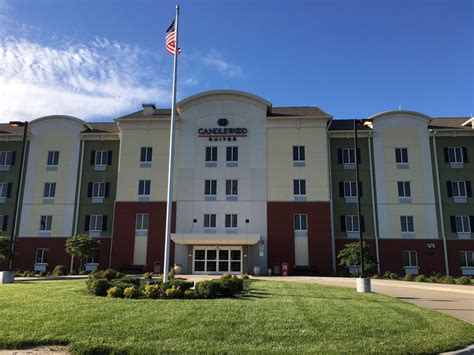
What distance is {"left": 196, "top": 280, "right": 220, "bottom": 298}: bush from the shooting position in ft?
48.5

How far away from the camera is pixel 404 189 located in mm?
38406

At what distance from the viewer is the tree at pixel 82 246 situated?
115 ft

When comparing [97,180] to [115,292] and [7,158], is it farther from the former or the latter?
[115,292]

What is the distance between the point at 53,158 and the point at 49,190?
327cm

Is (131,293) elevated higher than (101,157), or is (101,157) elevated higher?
(101,157)

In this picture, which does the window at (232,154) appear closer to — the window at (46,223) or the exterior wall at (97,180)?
the exterior wall at (97,180)

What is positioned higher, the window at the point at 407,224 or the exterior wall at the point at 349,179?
the exterior wall at the point at 349,179

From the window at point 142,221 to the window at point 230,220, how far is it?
290 inches

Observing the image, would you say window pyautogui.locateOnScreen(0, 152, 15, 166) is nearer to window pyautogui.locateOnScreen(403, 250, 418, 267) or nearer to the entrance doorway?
the entrance doorway

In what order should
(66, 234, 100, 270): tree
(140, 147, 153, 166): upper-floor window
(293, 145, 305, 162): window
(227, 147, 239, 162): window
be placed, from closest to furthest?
(66, 234, 100, 270): tree, (293, 145, 305, 162): window, (227, 147, 239, 162): window, (140, 147, 153, 166): upper-floor window

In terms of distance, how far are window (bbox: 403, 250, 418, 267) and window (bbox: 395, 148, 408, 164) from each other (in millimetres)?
8400

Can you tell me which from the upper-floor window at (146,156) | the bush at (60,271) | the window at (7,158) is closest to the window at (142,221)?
the upper-floor window at (146,156)

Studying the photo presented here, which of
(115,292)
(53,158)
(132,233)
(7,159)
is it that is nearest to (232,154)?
(132,233)

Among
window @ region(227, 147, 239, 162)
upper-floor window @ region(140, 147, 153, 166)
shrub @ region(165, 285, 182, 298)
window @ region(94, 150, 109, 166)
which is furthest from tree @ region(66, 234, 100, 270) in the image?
shrub @ region(165, 285, 182, 298)
